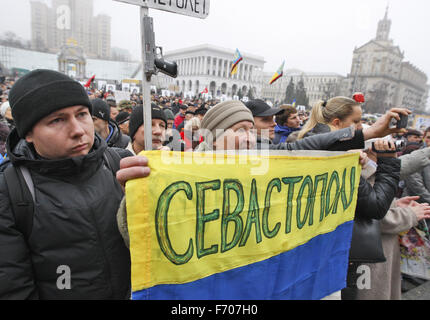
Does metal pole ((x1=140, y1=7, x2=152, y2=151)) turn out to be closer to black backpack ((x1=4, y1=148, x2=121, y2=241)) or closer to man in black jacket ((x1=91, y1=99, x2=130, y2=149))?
black backpack ((x1=4, y1=148, x2=121, y2=241))

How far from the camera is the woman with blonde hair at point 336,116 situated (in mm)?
2381

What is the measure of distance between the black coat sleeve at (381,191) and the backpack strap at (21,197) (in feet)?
6.47

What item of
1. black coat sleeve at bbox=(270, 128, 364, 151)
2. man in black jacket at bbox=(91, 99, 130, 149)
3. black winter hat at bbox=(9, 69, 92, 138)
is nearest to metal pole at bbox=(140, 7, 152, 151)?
black winter hat at bbox=(9, 69, 92, 138)

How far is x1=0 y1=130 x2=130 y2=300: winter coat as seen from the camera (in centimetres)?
106

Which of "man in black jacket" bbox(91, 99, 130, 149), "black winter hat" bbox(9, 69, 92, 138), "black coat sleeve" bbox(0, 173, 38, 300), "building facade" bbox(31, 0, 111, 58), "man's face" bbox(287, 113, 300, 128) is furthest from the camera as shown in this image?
"building facade" bbox(31, 0, 111, 58)

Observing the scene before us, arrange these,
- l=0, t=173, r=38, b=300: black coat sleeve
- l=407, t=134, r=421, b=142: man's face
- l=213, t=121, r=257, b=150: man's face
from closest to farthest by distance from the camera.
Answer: l=0, t=173, r=38, b=300: black coat sleeve, l=213, t=121, r=257, b=150: man's face, l=407, t=134, r=421, b=142: man's face

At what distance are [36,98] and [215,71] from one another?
85620mm

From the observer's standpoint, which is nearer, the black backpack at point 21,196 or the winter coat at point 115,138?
the black backpack at point 21,196

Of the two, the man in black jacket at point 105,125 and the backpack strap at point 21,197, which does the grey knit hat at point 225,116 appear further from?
the man in black jacket at point 105,125

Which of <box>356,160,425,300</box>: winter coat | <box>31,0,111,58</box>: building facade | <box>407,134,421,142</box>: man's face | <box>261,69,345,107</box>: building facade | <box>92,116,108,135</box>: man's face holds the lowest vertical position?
<box>356,160,425,300</box>: winter coat

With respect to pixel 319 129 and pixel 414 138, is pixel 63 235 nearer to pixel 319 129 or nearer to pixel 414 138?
pixel 319 129

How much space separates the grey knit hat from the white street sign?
0.59 m

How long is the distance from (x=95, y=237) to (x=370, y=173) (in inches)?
74.4

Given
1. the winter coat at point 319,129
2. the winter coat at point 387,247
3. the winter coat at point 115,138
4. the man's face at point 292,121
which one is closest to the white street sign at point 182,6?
the winter coat at point 319,129
